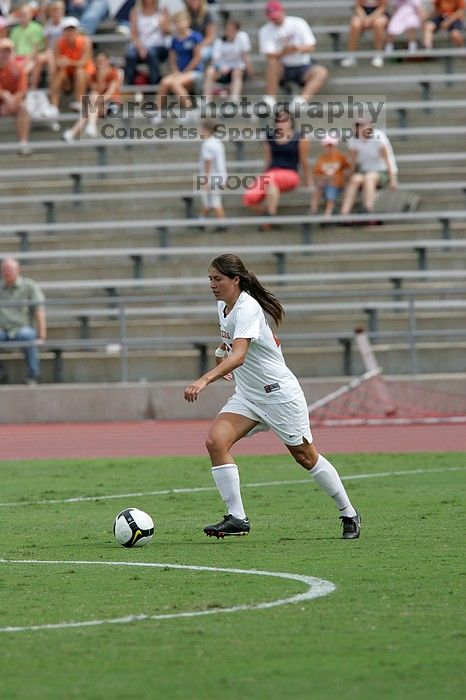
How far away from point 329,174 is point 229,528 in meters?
14.4

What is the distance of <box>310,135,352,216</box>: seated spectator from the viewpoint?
23.4 m

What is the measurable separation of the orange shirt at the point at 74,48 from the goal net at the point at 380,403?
9487mm

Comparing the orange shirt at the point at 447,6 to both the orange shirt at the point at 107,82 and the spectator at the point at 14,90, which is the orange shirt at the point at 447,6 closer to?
the orange shirt at the point at 107,82

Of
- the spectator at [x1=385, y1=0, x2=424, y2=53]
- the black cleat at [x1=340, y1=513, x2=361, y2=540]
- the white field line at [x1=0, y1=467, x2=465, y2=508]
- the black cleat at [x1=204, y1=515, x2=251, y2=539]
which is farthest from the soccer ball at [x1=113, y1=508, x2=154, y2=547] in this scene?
the spectator at [x1=385, y1=0, x2=424, y2=53]

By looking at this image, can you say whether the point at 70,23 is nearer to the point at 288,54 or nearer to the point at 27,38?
the point at 27,38

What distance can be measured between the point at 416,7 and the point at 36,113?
7.26 metres

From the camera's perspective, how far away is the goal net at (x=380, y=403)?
768 inches

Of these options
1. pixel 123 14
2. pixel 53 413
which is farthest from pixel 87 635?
pixel 123 14

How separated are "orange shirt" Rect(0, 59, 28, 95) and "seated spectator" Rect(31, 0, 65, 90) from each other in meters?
0.48

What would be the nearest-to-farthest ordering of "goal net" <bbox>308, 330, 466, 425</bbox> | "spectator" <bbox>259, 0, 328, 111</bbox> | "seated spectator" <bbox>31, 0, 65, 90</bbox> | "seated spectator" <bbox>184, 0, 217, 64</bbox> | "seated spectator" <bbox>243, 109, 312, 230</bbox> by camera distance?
"goal net" <bbox>308, 330, 466, 425</bbox>
"seated spectator" <bbox>243, 109, 312, 230</bbox>
"spectator" <bbox>259, 0, 328, 111</bbox>
"seated spectator" <bbox>184, 0, 217, 64</bbox>
"seated spectator" <bbox>31, 0, 65, 90</bbox>

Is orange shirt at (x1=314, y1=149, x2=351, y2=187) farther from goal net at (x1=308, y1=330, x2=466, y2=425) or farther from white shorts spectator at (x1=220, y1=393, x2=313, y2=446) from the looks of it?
white shorts spectator at (x1=220, y1=393, x2=313, y2=446)

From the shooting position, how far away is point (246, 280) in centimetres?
965

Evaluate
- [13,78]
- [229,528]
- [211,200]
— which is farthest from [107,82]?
[229,528]

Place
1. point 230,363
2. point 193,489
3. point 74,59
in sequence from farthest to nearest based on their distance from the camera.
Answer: point 74,59 < point 193,489 < point 230,363
